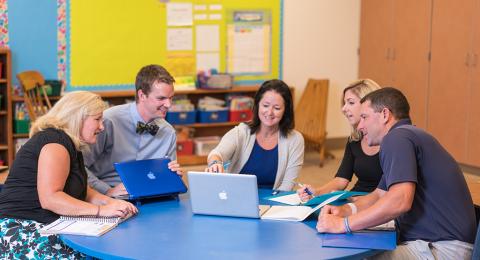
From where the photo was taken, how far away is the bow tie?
3.67 m

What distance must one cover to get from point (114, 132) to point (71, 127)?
66 cm

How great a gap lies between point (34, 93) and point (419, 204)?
4.78 m

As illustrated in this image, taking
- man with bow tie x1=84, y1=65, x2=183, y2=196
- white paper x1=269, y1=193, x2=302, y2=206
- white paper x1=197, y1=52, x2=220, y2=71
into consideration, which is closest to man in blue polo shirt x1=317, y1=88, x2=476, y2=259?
white paper x1=269, y1=193, x2=302, y2=206

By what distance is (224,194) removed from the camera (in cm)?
291

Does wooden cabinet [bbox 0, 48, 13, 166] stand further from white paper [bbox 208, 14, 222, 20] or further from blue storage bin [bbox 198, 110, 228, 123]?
white paper [bbox 208, 14, 222, 20]

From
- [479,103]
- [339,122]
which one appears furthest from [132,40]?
[479,103]

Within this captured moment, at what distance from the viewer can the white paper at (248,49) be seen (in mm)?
7699

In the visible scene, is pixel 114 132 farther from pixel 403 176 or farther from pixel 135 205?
pixel 403 176

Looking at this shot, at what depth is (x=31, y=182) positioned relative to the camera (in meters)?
2.94

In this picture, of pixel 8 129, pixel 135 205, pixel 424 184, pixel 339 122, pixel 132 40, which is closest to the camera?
pixel 424 184

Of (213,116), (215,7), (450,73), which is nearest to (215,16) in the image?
(215,7)

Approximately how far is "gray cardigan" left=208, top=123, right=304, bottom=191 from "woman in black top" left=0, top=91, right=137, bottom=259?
91 cm

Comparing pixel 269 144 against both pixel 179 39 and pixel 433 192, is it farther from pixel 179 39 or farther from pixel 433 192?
pixel 179 39

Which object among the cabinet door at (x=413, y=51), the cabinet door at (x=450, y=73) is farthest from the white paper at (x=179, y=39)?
the cabinet door at (x=450, y=73)
